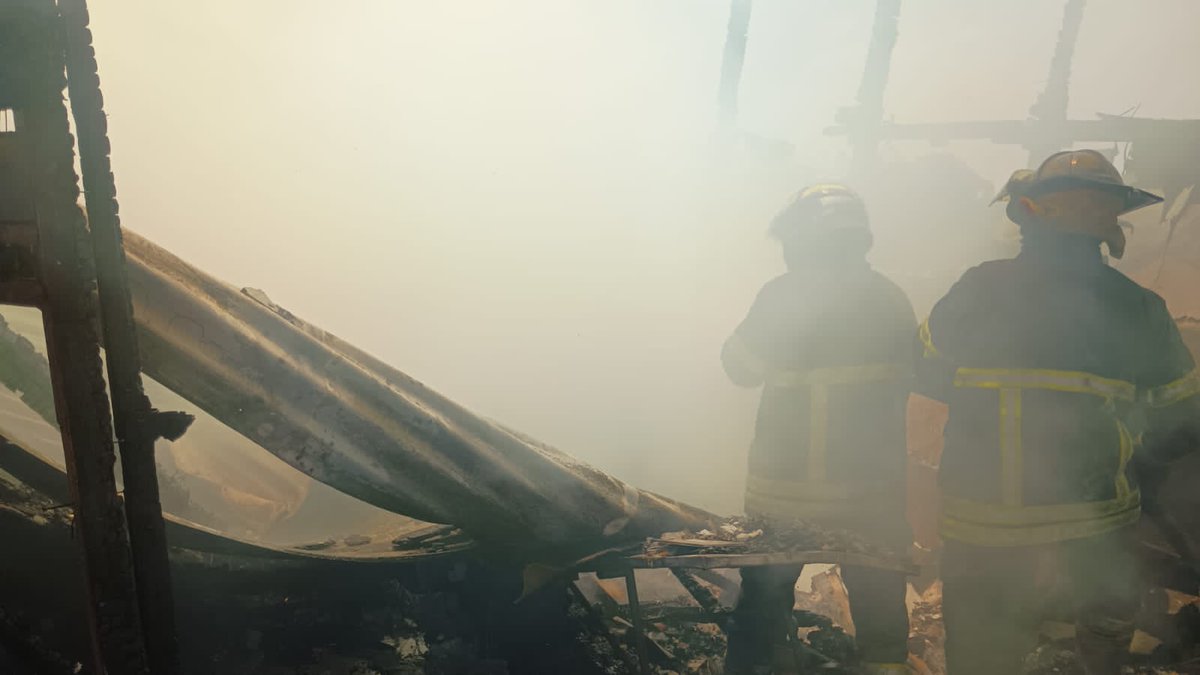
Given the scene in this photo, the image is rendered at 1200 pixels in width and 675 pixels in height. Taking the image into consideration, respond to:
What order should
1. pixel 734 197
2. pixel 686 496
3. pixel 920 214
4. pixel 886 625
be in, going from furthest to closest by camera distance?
pixel 920 214
pixel 734 197
pixel 686 496
pixel 886 625

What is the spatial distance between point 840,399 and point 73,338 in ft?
10.5

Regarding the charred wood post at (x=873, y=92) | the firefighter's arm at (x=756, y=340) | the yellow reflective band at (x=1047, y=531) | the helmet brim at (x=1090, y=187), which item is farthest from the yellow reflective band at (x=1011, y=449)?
the charred wood post at (x=873, y=92)

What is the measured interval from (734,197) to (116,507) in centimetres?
2061

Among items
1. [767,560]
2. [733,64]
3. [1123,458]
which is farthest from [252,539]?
[733,64]

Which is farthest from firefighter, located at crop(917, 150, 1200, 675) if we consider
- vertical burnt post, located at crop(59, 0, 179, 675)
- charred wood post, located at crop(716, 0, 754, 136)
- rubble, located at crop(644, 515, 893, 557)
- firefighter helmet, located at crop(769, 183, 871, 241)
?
charred wood post, located at crop(716, 0, 754, 136)

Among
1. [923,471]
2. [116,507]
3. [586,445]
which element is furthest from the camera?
[586,445]

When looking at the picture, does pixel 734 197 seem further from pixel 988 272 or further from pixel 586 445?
pixel 988 272

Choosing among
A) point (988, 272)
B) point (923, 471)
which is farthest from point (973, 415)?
point (923, 471)

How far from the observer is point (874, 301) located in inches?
131

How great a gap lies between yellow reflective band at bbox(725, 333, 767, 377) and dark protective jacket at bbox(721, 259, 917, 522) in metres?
0.14

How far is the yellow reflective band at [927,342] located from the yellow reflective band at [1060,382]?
0.28 metres

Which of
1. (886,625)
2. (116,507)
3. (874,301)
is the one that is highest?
(874,301)

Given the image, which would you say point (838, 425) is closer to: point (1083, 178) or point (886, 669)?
point (886, 669)

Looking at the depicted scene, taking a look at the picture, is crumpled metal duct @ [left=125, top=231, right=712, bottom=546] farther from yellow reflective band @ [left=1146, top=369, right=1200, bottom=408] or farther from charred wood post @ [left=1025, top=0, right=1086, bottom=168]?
charred wood post @ [left=1025, top=0, right=1086, bottom=168]
